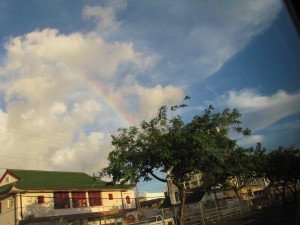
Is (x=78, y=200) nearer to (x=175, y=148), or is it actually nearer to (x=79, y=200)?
(x=79, y=200)

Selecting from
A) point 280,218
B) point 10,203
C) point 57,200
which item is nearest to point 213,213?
point 57,200

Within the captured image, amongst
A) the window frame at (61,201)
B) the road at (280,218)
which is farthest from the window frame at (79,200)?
the road at (280,218)

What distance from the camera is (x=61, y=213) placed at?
41.6 m

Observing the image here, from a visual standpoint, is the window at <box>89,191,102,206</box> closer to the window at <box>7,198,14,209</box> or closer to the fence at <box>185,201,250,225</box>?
the window at <box>7,198,14,209</box>

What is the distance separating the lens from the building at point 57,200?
38531 millimetres

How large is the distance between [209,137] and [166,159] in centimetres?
415

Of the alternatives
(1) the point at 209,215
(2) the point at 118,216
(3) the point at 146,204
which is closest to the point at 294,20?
(1) the point at 209,215

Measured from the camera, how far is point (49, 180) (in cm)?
4466

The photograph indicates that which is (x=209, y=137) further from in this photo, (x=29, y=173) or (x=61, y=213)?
(x=29, y=173)

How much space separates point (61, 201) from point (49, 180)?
11.8 feet

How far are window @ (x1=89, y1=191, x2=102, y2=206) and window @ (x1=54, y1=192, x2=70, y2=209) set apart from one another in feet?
13.1

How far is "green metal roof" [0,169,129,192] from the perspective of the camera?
134 feet

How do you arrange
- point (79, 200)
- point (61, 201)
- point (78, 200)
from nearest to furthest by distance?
point (61, 201) < point (78, 200) < point (79, 200)

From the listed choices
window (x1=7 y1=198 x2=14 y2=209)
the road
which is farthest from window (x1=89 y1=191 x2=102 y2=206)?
the road
